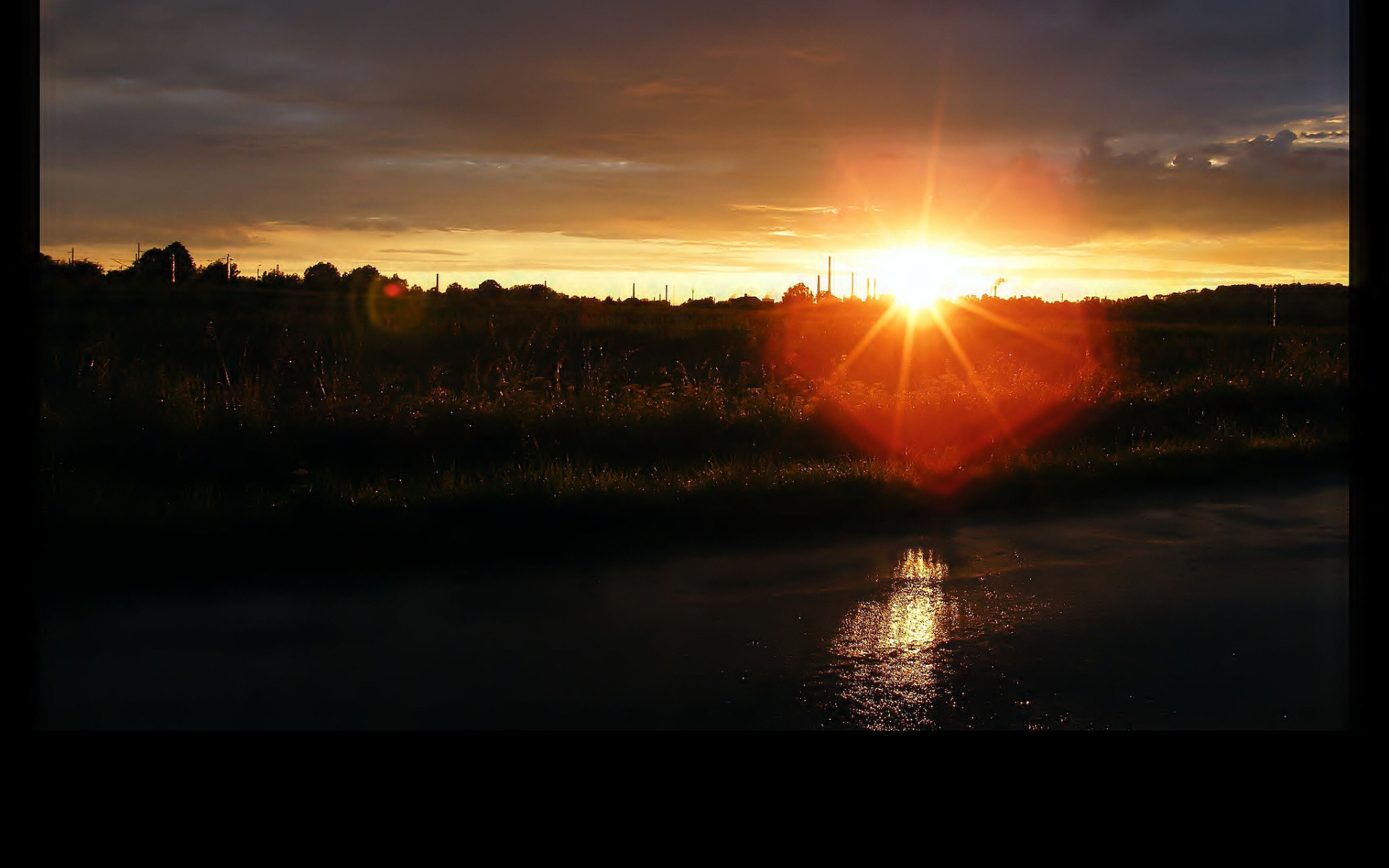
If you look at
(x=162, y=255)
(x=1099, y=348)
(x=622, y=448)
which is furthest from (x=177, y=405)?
(x=162, y=255)

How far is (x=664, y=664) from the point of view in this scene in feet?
16.5

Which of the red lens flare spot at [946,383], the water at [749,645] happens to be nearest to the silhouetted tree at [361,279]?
the red lens flare spot at [946,383]

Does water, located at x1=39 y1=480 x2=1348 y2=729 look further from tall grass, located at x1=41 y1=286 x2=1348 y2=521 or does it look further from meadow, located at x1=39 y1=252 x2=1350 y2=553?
tall grass, located at x1=41 y1=286 x2=1348 y2=521

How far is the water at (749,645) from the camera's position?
14.7 feet

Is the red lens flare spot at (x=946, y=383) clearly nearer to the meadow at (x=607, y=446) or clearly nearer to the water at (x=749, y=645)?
the meadow at (x=607, y=446)

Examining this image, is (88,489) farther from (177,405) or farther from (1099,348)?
(1099,348)

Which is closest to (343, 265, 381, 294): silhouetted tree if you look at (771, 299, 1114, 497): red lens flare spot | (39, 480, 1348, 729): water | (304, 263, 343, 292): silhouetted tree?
(304, 263, 343, 292): silhouetted tree

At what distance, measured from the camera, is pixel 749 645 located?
5332mm

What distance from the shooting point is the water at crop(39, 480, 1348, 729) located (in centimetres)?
447

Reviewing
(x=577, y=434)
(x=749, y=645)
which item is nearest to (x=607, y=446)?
(x=577, y=434)

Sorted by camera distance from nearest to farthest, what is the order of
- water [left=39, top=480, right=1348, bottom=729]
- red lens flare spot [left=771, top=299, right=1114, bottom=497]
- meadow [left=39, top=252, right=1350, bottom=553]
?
1. water [left=39, top=480, right=1348, bottom=729]
2. meadow [left=39, top=252, right=1350, bottom=553]
3. red lens flare spot [left=771, top=299, right=1114, bottom=497]

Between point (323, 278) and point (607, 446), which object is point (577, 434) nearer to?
point (607, 446)

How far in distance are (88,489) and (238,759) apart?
5483mm

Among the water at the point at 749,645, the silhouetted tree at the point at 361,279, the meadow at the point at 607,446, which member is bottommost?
the water at the point at 749,645
